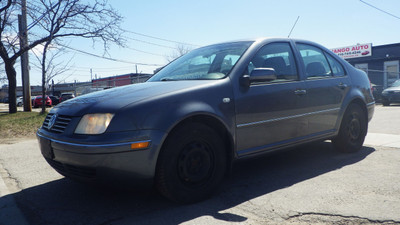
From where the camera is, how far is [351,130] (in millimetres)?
4742

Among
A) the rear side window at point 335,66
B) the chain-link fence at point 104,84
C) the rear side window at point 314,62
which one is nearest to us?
the rear side window at point 314,62

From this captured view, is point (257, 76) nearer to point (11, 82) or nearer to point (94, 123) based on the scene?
point (94, 123)

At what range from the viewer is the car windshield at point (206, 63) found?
352 cm

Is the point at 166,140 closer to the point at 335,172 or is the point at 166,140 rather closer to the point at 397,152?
the point at 335,172

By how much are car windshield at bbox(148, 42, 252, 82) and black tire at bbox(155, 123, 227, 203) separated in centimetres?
72

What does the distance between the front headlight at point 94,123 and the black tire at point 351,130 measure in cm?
333

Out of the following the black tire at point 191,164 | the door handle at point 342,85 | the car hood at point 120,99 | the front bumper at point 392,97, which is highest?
the door handle at point 342,85

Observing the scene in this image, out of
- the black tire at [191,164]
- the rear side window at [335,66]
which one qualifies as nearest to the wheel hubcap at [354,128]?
the rear side window at [335,66]

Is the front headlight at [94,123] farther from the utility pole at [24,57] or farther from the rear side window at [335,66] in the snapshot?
the utility pole at [24,57]

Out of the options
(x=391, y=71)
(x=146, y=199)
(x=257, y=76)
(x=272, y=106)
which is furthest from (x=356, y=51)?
(x=146, y=199)

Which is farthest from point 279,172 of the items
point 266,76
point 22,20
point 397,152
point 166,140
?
point 22,20

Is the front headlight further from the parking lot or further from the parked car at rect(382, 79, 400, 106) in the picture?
the parked car at rect(382, 79, 400, 106)

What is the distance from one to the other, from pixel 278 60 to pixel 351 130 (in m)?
1.73

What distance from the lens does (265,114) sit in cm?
349
